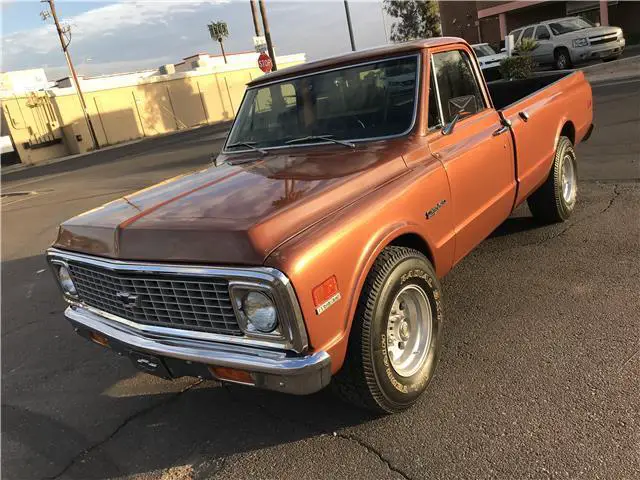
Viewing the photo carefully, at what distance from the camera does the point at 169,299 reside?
2541 millimetres

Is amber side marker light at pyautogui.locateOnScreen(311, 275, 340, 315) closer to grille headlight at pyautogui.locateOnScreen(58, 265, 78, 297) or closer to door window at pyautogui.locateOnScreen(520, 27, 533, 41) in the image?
grille headlight at pyautogui.locateOnScreen(58, 265, 78, 297)

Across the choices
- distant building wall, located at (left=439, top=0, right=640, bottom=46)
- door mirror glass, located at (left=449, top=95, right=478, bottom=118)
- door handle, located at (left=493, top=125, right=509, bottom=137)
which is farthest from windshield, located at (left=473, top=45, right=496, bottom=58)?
door mirror glass, located at (left=449, top=95, right=478, bottom=118)

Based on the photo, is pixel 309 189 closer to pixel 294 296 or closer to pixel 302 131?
pixel 294 296

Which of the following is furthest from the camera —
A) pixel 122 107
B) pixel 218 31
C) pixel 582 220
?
pixel 218 31

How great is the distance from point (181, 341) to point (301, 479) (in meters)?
0.87

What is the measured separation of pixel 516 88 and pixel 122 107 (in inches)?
1462

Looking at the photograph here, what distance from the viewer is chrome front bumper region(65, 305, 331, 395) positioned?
226cm

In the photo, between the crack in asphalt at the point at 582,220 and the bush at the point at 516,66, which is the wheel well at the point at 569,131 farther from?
the bush at the point at 516,66

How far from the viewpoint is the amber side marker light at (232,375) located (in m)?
2.39

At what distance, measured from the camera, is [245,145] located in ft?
13.1

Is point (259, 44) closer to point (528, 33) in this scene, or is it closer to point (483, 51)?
point (483, 51)

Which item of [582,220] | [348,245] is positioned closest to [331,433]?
[348,245]

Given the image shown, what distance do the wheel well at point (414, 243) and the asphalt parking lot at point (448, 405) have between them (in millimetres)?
714

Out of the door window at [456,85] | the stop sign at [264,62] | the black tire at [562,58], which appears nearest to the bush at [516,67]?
the black tire at [562,58]
